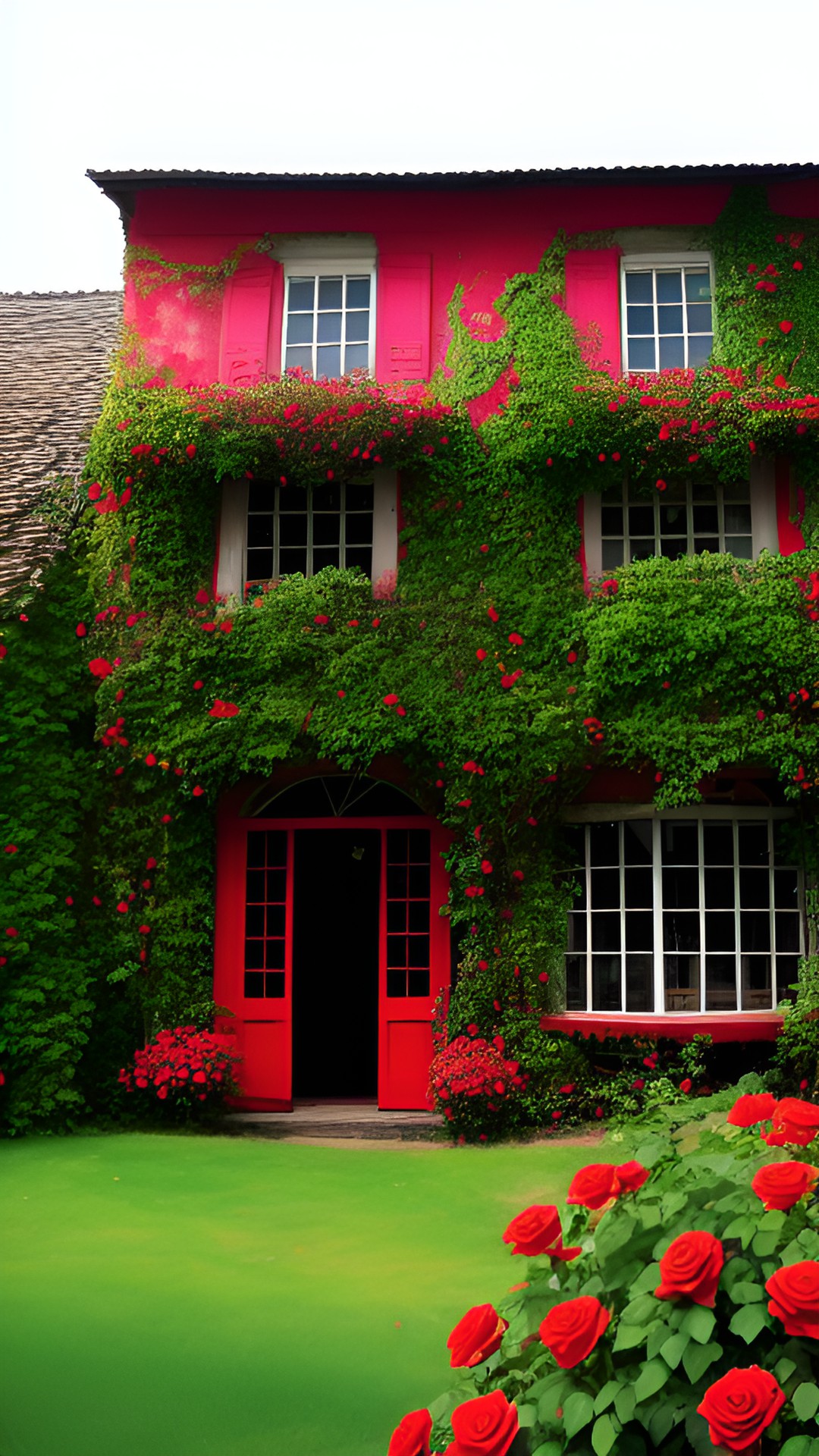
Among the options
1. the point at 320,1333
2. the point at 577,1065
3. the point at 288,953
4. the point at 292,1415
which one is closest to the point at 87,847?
the point at 288,953

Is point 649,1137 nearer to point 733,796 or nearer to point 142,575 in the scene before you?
point 733,796

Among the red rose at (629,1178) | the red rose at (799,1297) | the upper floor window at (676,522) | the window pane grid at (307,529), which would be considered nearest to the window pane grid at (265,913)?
the window pane grid at (307,529)

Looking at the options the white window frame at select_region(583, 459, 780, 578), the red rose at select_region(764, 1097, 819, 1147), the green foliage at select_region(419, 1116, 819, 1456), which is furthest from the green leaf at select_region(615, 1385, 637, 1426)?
the white window frame at select_region(583, 459, 780, 578)

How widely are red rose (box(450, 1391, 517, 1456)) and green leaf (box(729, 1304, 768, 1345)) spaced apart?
0.46m

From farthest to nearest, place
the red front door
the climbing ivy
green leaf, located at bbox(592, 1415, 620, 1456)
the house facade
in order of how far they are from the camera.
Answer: the red front door, the house facade, the climbing ivy, green leaf, located at bbox(592, 1415, 620, 1456)

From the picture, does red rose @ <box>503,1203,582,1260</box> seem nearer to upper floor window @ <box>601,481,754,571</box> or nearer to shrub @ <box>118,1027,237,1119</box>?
shrub @ <box>118,1027,237,1119</box>

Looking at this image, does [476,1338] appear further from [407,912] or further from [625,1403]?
[407,912]

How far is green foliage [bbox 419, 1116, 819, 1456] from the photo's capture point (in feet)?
7.75

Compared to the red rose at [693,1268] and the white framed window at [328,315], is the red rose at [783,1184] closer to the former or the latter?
the red rose at [693,1268]

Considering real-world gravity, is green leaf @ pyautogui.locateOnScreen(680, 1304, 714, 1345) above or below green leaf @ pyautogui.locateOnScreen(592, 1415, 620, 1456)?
above

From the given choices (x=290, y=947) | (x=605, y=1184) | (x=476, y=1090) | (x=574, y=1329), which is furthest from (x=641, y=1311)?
(x=290, y=947)

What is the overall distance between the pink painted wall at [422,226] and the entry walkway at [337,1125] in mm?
6696

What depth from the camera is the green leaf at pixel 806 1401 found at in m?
2.24

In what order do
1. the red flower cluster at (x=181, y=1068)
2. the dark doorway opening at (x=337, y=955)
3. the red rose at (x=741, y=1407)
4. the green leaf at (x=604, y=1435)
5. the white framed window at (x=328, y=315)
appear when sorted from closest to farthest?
the red rose at (x=741, y=1407) < the green leaf at (x=604, y=1435) < the red flower cluster at (x=181, y=1068) < the white framed window at (x=328, y=315) < the dark doorway opening at (x=337, y=955)
